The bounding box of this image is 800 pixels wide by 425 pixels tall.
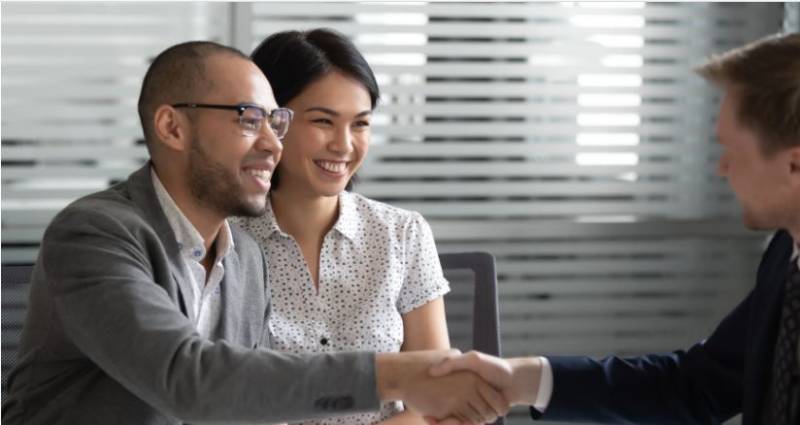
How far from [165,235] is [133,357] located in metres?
0.27

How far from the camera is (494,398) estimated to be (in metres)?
2.35

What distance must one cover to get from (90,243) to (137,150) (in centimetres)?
217

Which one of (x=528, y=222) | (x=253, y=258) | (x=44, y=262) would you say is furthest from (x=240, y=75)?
(x=528, y=222)

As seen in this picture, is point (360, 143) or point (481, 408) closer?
point (481, 408)

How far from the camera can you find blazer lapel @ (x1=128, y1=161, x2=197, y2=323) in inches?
83.4

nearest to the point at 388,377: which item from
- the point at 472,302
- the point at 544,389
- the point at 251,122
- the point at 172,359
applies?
the point at 172,359

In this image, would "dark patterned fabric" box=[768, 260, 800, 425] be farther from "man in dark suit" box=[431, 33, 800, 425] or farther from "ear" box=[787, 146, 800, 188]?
"ear" box=[787, 146, 800, 188]

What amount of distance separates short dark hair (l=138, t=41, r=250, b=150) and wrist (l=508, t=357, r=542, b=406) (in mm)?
770

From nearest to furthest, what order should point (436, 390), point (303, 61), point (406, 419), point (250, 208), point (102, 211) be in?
point (102, 211) < point (436, 390) < point (250, 208) < point (406, 419) < point (303, 61)

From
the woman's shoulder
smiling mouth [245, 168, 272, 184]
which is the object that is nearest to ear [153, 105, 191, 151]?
smiling mouth [245, 168, 272, 184]

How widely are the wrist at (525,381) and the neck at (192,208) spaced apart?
0.61 meters

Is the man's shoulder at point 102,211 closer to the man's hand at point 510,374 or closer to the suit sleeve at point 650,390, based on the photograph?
the man's hand at point 510,374

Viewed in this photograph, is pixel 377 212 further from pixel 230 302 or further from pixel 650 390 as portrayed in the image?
pixel 650 390

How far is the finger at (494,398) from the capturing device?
2.33 m
